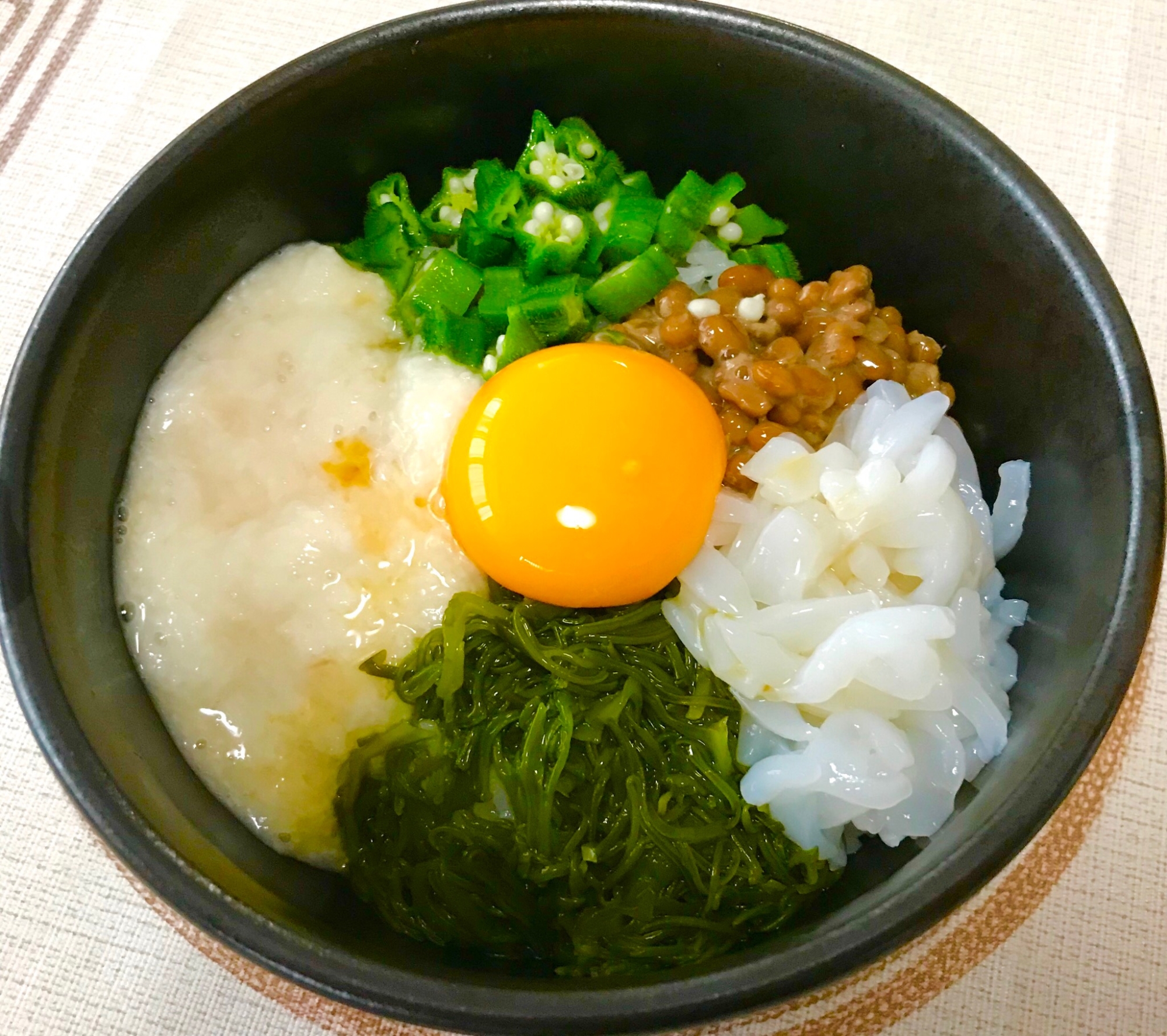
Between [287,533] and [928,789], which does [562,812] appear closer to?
[928,789]

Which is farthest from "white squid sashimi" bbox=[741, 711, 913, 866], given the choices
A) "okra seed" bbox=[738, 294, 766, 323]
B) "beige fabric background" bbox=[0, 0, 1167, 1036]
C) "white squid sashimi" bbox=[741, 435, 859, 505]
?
"okra seed" bbox=[738, 294, 766, 323]

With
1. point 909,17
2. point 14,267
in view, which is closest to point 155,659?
point 14,267

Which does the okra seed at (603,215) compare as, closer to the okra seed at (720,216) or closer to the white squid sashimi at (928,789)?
the okra seed at (720,216)

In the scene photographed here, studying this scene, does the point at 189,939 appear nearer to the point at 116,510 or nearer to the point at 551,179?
the point at 116,510

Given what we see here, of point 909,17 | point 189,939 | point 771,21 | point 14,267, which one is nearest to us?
point 189,939

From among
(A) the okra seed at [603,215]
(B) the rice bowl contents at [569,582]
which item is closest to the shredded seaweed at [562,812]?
(B) the rice bowl contents at [569,582]

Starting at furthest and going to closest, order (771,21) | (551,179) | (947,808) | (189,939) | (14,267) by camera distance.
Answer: (14,267), (551,179), (771,21), (189,939), (947,808)
